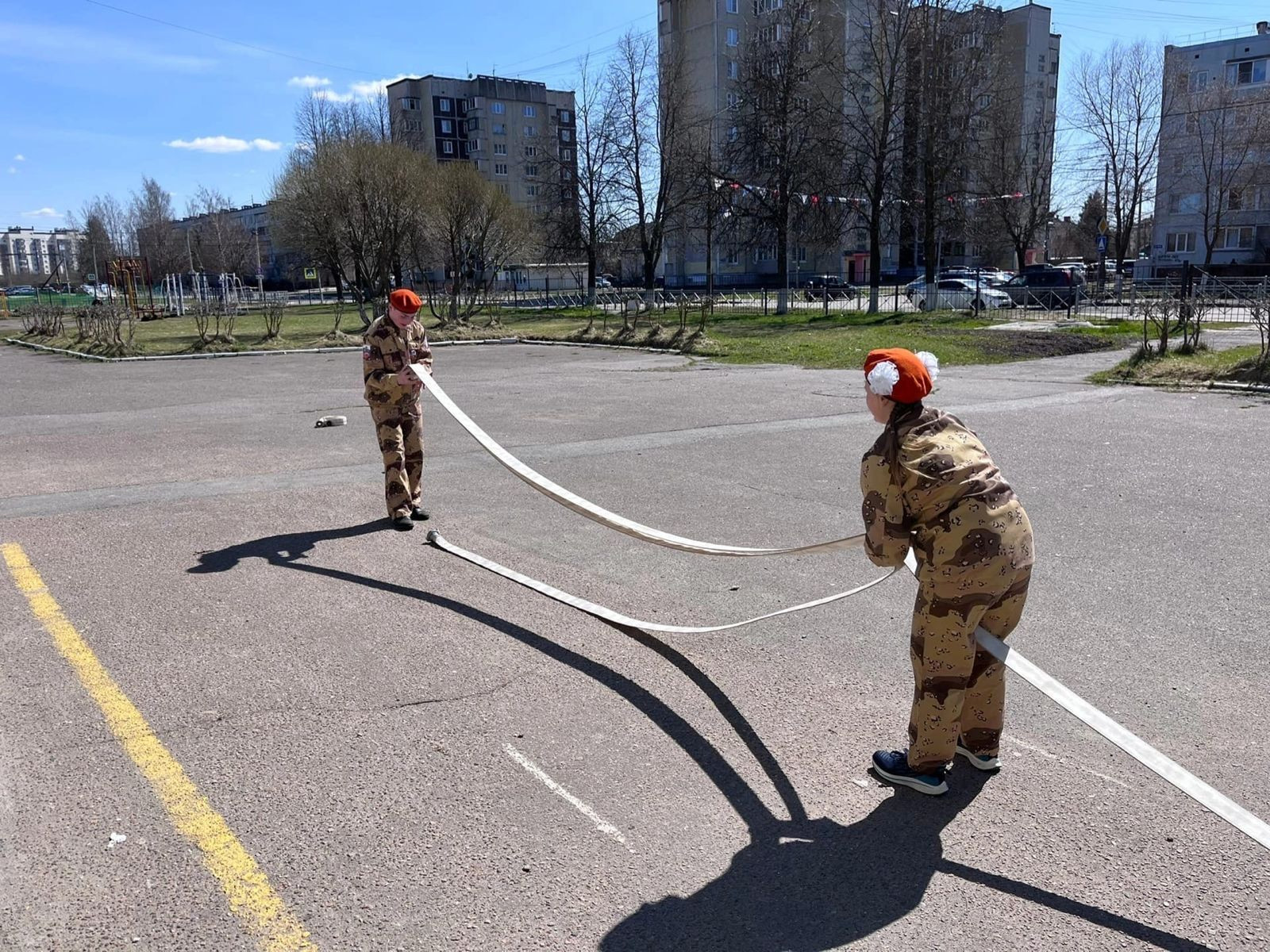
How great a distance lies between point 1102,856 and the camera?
3.21m

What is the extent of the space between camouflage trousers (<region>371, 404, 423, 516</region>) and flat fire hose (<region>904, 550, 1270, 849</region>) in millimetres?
5003

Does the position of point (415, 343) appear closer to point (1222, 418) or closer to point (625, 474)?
point (625, 474)

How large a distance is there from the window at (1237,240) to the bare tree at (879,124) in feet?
123

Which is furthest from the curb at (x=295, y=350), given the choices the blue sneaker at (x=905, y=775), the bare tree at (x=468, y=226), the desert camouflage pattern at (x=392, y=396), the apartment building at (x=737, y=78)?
the apartment building at (x=737, y=78)

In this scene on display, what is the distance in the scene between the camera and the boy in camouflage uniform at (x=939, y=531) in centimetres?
328

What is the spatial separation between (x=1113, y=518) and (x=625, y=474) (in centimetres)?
441

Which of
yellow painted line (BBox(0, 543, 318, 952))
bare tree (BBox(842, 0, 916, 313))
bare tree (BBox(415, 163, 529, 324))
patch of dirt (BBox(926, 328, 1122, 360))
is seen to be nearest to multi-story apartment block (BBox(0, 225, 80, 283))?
bare tree (BBox(415, 163, 529, 324))

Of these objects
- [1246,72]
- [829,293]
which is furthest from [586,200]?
[1246,72]

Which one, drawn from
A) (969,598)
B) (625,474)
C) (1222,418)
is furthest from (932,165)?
(969,598)

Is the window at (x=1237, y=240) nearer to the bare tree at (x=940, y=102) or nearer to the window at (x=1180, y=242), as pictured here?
the window at (x=1180, y=242)

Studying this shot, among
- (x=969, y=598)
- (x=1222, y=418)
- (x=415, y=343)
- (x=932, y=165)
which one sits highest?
(x=932, y=165)

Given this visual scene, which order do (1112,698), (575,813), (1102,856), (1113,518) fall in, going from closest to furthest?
(1102,856)
(575,813)
(1112,698)
(1113,518)

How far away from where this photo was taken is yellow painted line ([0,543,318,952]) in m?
2.86

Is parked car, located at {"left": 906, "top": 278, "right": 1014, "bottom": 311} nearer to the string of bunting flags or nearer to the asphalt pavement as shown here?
the string of bunting flags
